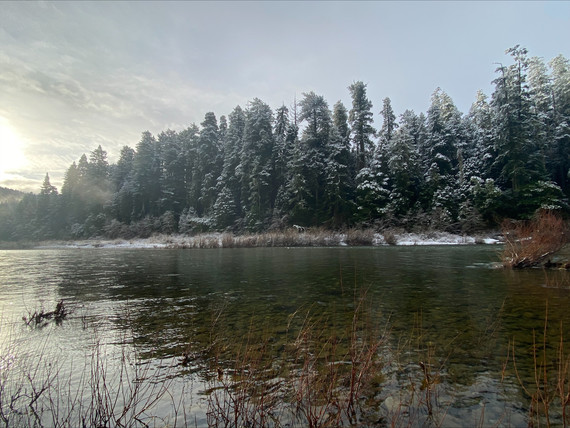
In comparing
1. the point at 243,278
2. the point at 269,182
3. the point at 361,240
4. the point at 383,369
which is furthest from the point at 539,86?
the point at 383,369

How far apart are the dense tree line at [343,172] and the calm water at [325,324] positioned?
101ft

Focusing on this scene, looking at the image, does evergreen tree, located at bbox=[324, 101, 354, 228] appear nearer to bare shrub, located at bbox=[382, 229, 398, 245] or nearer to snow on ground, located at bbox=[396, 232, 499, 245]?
bare shrub, located at bbox=[382, 229, 398, 245]

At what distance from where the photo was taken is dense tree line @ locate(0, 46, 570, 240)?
39.4 meters

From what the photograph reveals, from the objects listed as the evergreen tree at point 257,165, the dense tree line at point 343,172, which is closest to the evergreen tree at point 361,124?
the dense tree line at point 343,172

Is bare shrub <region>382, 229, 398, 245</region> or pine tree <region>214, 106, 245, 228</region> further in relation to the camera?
pine tree <region>214, 106, 245, 228</region>

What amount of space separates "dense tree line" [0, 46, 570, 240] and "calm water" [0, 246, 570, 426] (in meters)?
30.7

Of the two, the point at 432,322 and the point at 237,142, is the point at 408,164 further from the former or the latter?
the point at 432,322

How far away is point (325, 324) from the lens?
670 cm

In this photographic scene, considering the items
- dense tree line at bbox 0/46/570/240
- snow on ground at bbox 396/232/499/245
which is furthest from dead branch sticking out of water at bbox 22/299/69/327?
dense tree line at bbox 0/46/570/240

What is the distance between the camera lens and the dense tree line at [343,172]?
39438mm

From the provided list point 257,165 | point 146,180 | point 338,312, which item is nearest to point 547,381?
Result: point 338,312

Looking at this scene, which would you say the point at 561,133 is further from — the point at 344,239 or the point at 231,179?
the point at 231,179

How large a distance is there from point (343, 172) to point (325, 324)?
139 ft

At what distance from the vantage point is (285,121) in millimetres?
61969
